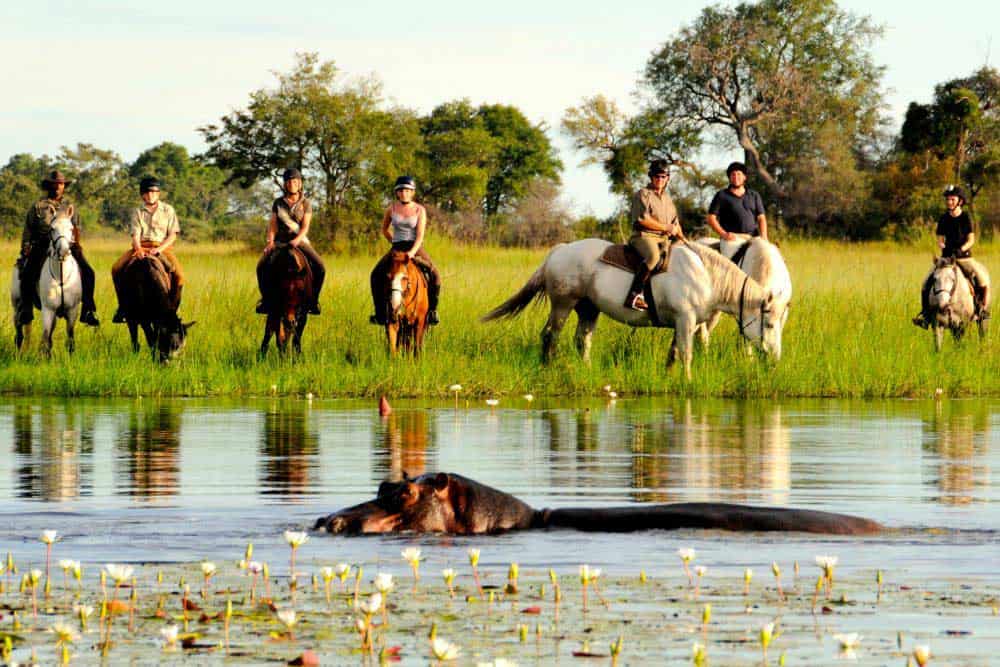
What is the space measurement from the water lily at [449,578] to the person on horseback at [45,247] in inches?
471

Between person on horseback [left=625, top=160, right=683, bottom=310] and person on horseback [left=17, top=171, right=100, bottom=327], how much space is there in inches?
202

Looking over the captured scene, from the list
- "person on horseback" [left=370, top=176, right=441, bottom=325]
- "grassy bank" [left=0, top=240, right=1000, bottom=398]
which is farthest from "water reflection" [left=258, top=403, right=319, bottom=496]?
"person on horseback" [left=370, top=176, right=441, bottom=325]

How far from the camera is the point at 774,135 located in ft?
211

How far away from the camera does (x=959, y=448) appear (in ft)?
37.7

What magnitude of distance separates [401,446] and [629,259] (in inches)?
262

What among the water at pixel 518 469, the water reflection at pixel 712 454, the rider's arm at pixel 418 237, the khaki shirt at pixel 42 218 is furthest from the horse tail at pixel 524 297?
the khaki shirt at pixel 42 218

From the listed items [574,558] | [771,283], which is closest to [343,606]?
[574,558]

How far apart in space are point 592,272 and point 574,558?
37.0 ft

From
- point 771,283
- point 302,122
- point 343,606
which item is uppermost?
point 302,122

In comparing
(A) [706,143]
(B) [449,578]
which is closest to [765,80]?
(A) [706,143]

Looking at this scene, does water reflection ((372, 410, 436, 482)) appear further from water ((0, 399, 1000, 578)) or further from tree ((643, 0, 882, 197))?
tree ((643, 0, 882, 197))

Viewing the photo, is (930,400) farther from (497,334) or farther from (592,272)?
(497,334)

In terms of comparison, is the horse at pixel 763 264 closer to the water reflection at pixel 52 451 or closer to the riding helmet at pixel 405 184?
the riding helmet at pixel 405 184

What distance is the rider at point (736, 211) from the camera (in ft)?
58.6
